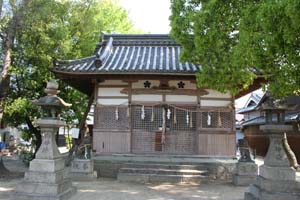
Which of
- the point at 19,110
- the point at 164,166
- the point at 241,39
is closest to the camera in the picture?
the point at 241,39

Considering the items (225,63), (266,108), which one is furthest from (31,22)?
(266,108)

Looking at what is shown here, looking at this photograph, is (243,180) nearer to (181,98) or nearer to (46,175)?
(181,98)

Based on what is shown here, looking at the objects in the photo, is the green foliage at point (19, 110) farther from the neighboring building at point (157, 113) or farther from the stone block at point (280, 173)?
the stone block at point (280, 173)

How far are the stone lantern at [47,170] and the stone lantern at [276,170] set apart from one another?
5216 mm

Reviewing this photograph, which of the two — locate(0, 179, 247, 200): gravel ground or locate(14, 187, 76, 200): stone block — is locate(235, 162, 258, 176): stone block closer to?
locate(0, 179, 247, 200): gravel ground

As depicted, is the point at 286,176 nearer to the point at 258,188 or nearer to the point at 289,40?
the point at 258,188

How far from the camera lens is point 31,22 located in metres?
12.5

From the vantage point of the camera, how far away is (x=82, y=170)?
12.5m

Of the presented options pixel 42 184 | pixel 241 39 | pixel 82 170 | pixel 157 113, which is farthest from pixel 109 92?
pixel 241 39

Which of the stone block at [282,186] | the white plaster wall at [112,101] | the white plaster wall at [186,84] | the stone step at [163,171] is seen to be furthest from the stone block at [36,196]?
the white plaster wall at [186,84]

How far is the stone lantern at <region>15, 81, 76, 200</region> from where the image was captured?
877 centimetres

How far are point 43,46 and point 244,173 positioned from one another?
9.32 m

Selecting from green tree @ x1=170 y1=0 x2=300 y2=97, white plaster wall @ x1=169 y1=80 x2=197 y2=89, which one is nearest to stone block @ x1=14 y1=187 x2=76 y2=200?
green tree @ x1=170 y1=0 x2=300 y2=97

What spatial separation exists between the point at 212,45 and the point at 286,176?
3.76 meters
